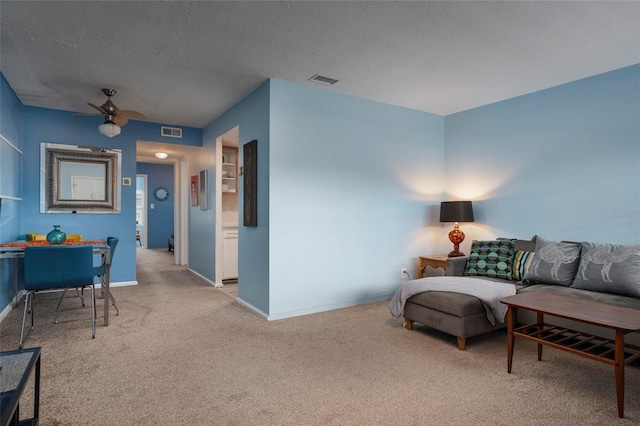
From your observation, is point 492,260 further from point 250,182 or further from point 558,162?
point 250,182

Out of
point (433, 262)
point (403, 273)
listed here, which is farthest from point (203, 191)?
point (433, 262)

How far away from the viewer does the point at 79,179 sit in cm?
508

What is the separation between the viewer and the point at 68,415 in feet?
6.47

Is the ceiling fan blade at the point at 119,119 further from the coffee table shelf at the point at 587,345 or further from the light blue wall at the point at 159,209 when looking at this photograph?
the light blue wall at the point at 159,209

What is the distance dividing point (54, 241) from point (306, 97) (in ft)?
9.53

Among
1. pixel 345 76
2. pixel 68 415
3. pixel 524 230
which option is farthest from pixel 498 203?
pixel 68 415

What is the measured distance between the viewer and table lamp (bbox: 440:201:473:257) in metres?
4.51

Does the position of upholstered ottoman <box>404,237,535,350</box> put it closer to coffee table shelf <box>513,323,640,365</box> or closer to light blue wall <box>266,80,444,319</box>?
coffee table shelf <box>513,323,640,365</box>

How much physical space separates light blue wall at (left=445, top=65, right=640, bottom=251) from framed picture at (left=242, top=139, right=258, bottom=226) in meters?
2.79

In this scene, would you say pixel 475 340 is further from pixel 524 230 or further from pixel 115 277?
pixel 115 277

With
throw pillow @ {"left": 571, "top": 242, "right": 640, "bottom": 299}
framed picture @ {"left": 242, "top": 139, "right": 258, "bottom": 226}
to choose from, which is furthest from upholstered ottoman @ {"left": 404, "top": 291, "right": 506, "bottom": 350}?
framed picture @ {"left": 242, "top": 139, "right": 258, "bottom": 226}

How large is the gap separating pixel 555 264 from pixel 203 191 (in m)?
4.79

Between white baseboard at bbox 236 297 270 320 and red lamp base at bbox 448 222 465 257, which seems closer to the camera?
white baseboard at bbox 236 297 270 320

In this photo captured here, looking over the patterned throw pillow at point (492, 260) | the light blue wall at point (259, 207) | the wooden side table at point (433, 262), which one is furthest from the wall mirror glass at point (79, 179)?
the patterned throw pillow at point (492, 260)
